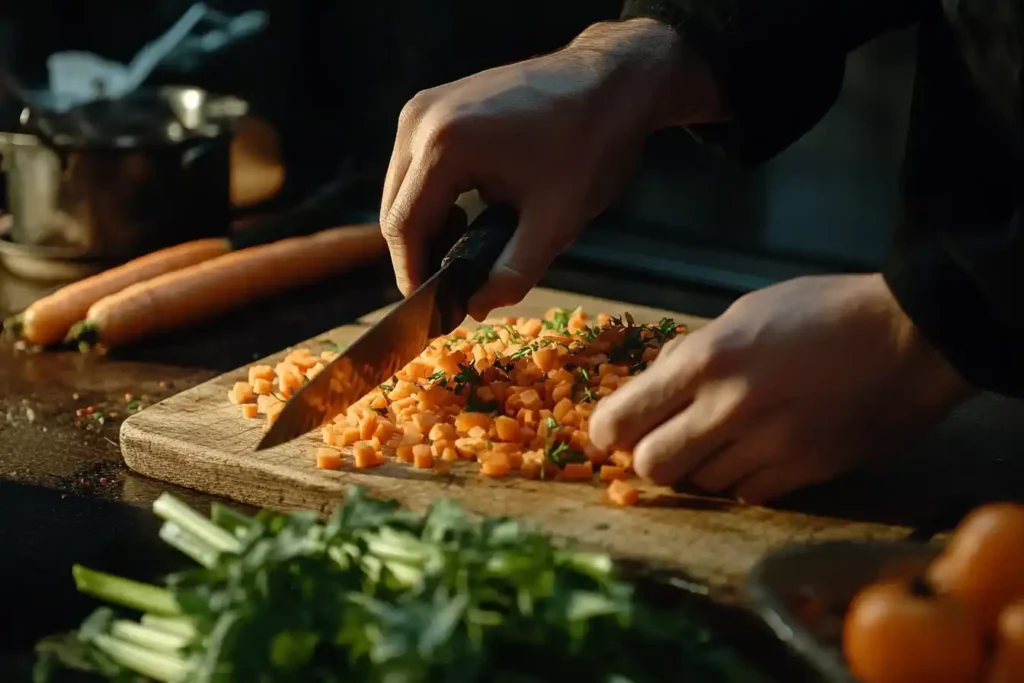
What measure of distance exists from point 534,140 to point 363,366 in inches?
13.0

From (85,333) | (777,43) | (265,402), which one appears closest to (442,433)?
(265,402)

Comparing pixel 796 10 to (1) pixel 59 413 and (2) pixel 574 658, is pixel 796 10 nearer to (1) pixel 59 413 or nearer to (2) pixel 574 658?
(2) pixel 574 658

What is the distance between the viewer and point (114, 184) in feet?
6.87

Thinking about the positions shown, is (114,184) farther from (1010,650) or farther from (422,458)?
(1010,650)

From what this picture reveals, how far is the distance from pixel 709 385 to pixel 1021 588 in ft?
1.17

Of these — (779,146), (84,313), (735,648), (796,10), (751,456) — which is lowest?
(84,313)

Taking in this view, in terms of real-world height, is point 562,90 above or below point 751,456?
above

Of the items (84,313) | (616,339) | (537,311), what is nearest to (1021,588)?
(616,339)

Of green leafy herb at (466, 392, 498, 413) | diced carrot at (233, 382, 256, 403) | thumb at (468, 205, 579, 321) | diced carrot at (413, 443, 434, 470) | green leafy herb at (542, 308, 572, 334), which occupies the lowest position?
diced carrot at (233, 382, 256, 403)

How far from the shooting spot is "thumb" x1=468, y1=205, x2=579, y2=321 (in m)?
1.39

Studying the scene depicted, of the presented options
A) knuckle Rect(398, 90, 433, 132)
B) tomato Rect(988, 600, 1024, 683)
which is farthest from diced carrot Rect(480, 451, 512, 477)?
tomato Rect(988, 600, 1024, 683)

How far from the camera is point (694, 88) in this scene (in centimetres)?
155

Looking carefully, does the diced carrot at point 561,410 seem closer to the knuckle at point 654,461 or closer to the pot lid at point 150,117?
the knuckle at point 654,461

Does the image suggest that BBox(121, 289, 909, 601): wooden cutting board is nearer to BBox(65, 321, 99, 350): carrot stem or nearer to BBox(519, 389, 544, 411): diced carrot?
BBox(519, 389, 544, 411): diced carrot
